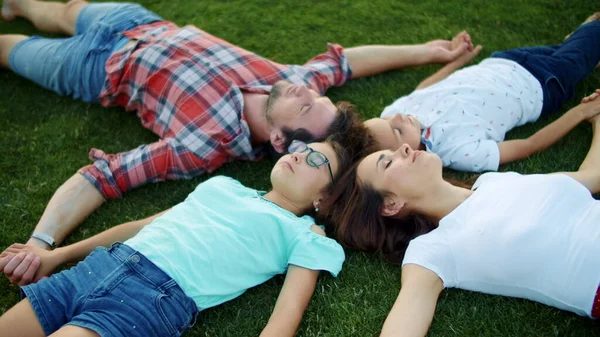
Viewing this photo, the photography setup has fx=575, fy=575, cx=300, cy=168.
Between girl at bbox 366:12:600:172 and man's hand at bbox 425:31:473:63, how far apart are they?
274mm

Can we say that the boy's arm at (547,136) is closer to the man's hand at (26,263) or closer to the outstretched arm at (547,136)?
the outstretched arm at (547,136)

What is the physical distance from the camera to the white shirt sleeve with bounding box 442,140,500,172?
404 cm

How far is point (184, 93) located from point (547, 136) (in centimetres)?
278

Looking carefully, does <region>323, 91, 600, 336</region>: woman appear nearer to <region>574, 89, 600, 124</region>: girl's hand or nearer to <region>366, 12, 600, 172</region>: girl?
<region>366, 12, 600, 172</region>: girl

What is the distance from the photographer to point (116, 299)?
295 cm

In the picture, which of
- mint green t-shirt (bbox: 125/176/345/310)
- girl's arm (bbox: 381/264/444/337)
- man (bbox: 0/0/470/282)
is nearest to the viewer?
girl's arm (bbox: 381/264/444/337)

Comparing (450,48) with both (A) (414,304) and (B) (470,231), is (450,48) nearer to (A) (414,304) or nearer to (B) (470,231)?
(B) (470,231)

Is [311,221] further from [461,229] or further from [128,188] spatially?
[128,188]

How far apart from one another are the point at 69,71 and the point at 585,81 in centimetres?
453

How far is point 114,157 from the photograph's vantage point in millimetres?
4227

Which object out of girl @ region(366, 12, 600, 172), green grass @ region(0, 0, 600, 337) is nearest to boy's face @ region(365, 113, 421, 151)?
girl @ region(366, 12, 600, 172)

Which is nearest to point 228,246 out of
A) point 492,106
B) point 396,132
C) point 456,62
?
point 396,132

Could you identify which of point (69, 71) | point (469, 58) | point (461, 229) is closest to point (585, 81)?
point (469, 58)

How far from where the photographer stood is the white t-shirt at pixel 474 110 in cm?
410
